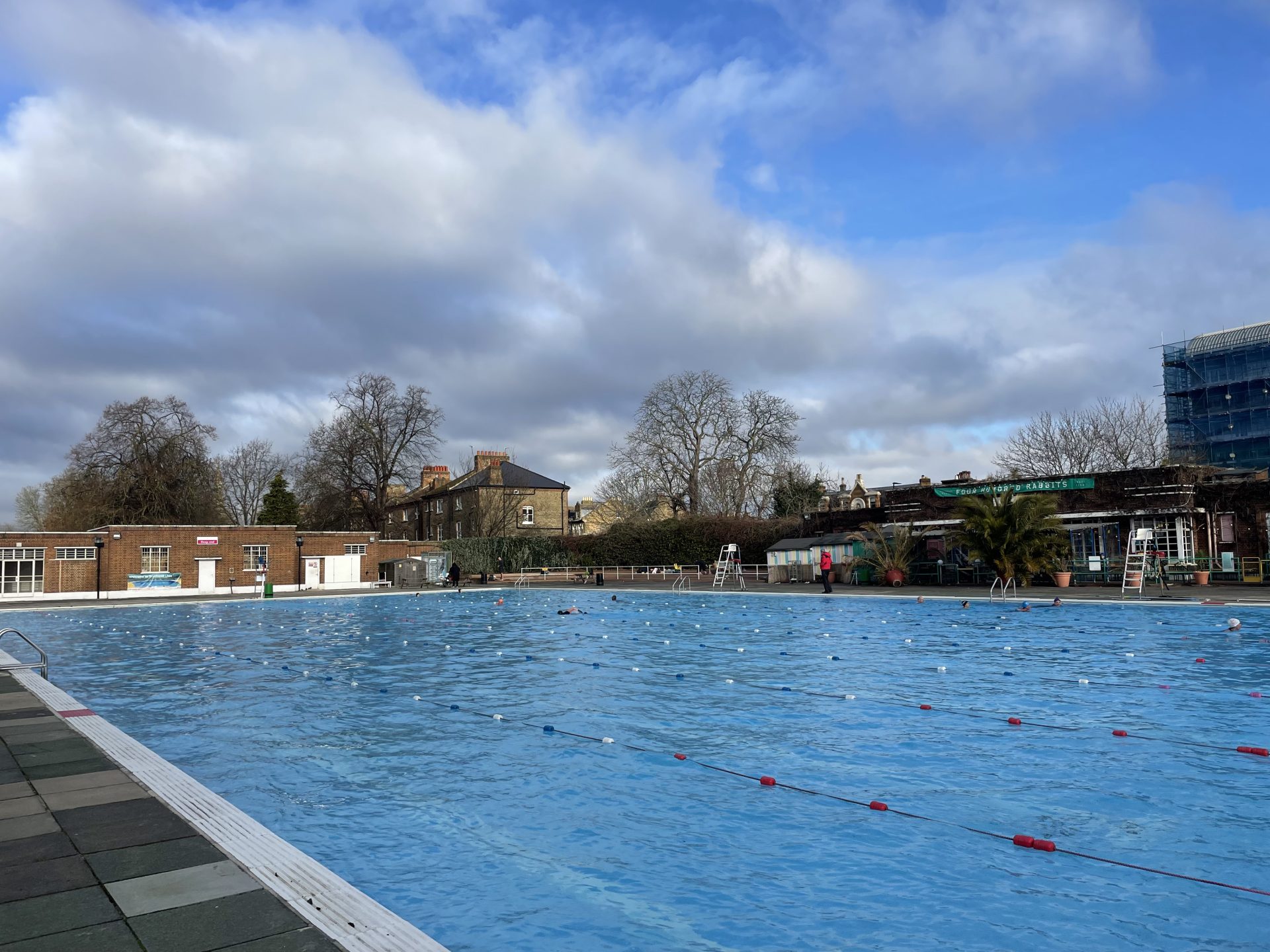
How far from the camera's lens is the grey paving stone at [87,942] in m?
3.36

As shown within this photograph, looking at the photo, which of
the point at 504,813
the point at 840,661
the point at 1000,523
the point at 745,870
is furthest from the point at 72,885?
the point at 1000,523

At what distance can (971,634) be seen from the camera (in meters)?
17.8

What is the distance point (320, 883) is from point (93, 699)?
988 centimetres

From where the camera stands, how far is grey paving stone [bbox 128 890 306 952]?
11.0 ft

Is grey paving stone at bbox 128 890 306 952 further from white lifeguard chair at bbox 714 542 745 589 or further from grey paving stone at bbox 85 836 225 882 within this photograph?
white lifeguard chair at bbox 714 542 745 589

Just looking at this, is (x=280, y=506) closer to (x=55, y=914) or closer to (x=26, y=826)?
(x=26, y=826)

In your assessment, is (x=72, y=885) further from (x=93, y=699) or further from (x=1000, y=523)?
(x=1000, y=523)

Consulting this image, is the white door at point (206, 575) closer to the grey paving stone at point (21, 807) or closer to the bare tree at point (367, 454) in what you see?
the bare tree at point (367, 454)

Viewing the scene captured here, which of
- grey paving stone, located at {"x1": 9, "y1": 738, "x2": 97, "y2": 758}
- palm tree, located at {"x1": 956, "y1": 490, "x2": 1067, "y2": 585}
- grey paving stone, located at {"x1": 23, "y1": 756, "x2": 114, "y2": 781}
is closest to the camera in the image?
grey paving stone, located at {"x1": 23, "y1": 756, "x2": 114, "y2": 781}

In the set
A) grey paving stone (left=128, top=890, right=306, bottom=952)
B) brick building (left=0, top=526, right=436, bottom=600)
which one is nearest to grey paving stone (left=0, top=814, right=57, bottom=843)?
grey paving stone (left=128, top=890, right=306, bottom=952)

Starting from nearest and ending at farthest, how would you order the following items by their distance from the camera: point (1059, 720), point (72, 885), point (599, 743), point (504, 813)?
point (72, 885) → point (504, 813) → point (599, 743) → point (1059, 720)

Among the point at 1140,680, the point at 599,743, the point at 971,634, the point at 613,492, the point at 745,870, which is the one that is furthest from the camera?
the point at 613,492

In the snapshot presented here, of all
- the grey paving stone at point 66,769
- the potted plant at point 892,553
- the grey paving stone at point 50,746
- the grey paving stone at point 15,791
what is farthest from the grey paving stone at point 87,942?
the potted plant at point 892,553

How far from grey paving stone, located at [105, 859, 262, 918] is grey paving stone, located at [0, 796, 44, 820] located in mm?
1706
